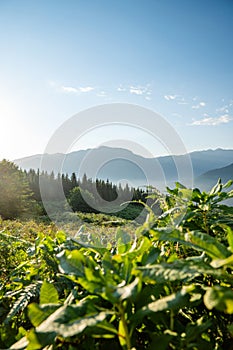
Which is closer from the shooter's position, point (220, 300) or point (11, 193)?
point (220, 300)

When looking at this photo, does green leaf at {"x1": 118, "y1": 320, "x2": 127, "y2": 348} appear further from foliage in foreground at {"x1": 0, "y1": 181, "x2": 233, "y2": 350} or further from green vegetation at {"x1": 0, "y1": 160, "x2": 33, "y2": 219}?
green vegetation at {"x1": 0, "y1": 160, "x2": 33, "y2": 219}

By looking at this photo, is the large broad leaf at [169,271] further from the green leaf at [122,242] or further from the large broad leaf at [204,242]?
the green leaf at [122,242]

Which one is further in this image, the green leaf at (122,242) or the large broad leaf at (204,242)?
the green leaf at (122,242)

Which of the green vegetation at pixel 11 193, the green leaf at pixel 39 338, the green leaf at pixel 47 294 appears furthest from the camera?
the green vegetation at pixel 11 193

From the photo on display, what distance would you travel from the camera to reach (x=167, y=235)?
601mm

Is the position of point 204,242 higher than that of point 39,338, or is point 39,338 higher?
point 204,242

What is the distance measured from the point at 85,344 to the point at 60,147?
2844mm

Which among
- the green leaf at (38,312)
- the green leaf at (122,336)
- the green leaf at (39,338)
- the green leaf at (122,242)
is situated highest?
the green leaf at (122,242)

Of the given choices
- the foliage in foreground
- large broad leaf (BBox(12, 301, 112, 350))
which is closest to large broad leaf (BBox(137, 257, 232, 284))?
the foliage in foreground

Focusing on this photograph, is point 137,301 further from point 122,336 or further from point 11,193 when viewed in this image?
point 11,193

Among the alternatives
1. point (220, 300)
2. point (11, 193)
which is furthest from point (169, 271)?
point (11, 193)

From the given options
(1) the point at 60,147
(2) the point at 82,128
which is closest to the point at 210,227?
(2) the point at 82,128

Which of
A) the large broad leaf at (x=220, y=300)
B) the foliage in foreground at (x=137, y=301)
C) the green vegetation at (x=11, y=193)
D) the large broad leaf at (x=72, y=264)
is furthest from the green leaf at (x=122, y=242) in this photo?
the green vegetation at (x=11, y=193)

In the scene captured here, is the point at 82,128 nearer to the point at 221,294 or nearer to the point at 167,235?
the point at 167,235
